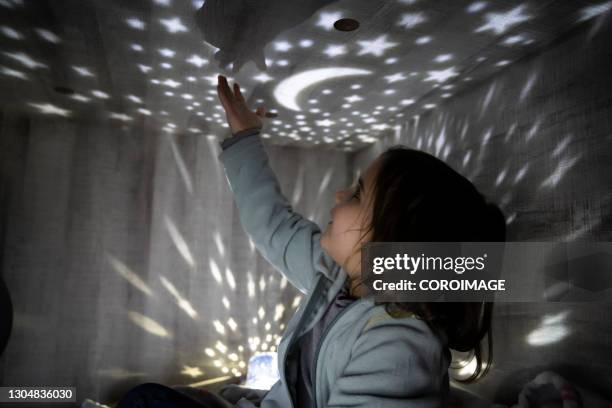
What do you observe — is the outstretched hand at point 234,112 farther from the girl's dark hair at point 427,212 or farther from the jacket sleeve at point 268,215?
the girl's dark hair at point 427,212

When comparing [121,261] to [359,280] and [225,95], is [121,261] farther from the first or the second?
[359,280]

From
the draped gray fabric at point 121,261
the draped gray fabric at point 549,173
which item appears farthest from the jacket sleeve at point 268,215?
the draped gray fabric at point 121,261

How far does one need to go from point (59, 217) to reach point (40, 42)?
0.63 m

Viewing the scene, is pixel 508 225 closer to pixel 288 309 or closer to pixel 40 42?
pixel 288 309

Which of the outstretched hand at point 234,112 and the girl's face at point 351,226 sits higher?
the outstretched hand at point 234,112

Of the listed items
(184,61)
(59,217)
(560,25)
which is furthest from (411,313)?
(59,217)

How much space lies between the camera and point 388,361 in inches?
24.5

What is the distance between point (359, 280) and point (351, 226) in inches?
4.9

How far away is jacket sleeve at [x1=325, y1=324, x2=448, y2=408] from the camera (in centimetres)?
60

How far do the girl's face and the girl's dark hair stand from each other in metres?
0.02

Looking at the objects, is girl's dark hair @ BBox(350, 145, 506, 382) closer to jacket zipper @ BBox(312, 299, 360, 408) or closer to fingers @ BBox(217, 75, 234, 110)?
jacket zipper @ BBox(312, 299, 360, 408)

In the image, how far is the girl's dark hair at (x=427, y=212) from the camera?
0.74 m
